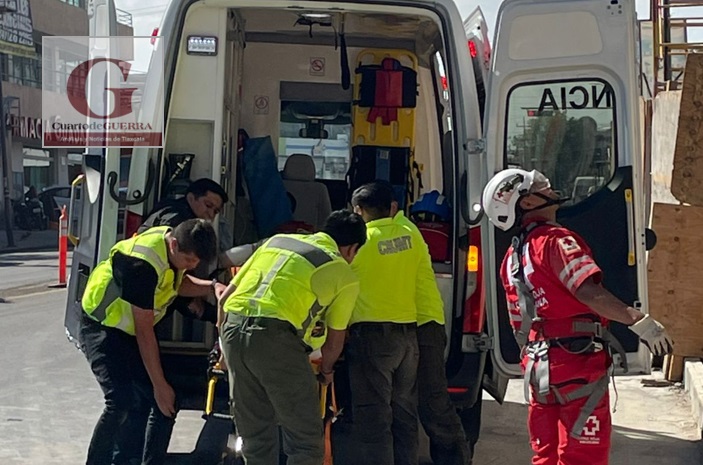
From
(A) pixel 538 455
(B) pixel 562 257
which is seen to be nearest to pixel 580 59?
(B) pixel 562 257

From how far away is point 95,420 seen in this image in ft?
24.0

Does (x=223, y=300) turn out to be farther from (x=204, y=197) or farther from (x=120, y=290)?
(x=204, y=197)

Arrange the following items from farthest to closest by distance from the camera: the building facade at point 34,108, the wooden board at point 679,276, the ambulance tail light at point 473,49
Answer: the building facade at point 34,108 < the wooden board at point 679,276 < the ambulance tail light at point 473,49

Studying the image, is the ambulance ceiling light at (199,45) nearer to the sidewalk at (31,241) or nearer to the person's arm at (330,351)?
the person's arm at (330,351)

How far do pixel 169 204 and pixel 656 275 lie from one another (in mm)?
4684

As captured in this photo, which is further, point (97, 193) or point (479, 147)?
point (97, 193)

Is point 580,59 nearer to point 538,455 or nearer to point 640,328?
point 640,328

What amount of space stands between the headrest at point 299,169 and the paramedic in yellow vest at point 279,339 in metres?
3.15

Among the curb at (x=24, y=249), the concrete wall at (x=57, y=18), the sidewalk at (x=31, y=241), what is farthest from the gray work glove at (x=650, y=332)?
the concrete wall at (x=57, y=18)

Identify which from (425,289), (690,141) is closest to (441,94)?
(690,141)

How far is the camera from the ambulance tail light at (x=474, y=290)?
535 centimetres

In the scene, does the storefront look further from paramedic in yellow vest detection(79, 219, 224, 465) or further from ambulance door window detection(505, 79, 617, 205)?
ambulance door window detection(505, 79, 617, 205)

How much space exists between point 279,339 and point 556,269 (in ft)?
3.91

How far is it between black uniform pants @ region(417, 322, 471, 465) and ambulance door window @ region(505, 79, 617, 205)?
983 mm
